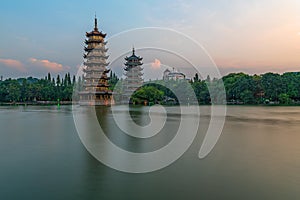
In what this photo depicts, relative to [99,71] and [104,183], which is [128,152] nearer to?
[104,183]

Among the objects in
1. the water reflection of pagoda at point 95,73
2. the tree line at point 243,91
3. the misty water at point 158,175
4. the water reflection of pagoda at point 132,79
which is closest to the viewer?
the misty water at point 158,175

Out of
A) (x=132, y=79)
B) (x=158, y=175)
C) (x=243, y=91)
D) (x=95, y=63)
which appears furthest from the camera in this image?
(x=132, y=79)

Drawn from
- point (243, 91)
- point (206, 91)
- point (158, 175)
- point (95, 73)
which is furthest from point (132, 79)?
point (158, 175)

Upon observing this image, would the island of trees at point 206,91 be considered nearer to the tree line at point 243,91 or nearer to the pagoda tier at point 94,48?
the tree line at point 243,91

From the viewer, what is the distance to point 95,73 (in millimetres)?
50000

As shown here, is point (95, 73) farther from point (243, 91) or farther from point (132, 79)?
point (243, 91)

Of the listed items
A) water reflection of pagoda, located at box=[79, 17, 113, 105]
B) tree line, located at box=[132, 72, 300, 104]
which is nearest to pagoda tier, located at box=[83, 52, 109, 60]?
water reflection of pagoda, located at box=[79, 17, 113, 105]

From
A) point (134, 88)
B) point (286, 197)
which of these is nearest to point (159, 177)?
point (286, 197)

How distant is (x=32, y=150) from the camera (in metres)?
8.70

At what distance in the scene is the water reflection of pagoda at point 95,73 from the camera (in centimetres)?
4959

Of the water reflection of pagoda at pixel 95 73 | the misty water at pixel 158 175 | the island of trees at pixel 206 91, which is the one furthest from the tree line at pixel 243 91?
the misty water at pixel 158 175

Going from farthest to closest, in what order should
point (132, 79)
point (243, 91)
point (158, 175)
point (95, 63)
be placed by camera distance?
point (132, 79) → point (243, 91) → point (95, 63) → point (158, 175)

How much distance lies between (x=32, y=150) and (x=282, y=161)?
7.79 metres

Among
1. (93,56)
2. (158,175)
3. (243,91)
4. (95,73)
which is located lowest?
(158,175)
